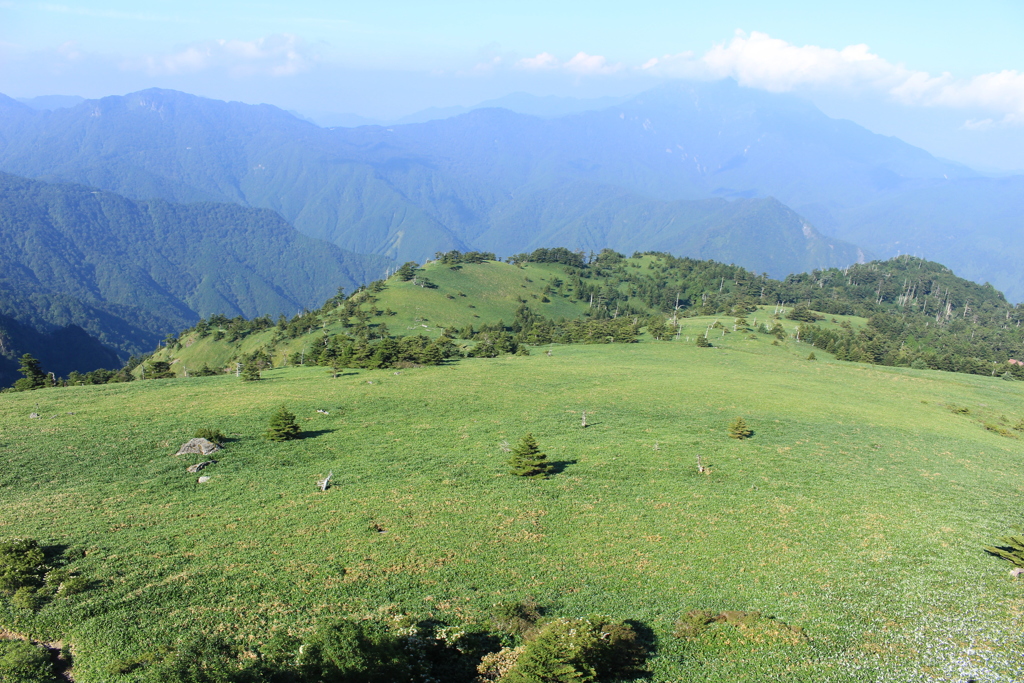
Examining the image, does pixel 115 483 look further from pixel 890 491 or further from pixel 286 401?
pixel 890 491

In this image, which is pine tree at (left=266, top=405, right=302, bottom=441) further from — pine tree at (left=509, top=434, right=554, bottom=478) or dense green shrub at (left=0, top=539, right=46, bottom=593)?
dense green shrub at (left=0, top=539, right=46, bottom=593)

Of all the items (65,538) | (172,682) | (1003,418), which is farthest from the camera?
(1003,418)

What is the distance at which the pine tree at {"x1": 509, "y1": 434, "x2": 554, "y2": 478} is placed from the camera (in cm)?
3136

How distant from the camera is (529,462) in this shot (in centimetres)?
3133

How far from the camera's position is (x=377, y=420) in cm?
4300

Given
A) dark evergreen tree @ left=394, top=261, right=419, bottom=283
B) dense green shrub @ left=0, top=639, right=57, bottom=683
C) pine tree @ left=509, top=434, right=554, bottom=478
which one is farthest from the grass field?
dark evergreen tree @ left=394, top=261, right=419, bottom=283

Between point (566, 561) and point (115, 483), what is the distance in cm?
2483

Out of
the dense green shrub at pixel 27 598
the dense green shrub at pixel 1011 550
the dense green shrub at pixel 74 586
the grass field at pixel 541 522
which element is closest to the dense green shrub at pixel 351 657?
the grass field at pixel 541 522

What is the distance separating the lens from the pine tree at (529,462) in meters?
31.4

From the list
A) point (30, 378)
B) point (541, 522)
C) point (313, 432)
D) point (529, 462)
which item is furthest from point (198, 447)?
point (30, 378)

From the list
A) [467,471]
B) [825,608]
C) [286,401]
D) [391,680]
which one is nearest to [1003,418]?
[825,608]

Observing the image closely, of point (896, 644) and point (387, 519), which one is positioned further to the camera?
point (387, 519)

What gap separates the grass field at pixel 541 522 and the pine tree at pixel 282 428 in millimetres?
1407

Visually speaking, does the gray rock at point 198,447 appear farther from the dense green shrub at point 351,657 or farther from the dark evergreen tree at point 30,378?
the dark evergreen tree at point 30,378
